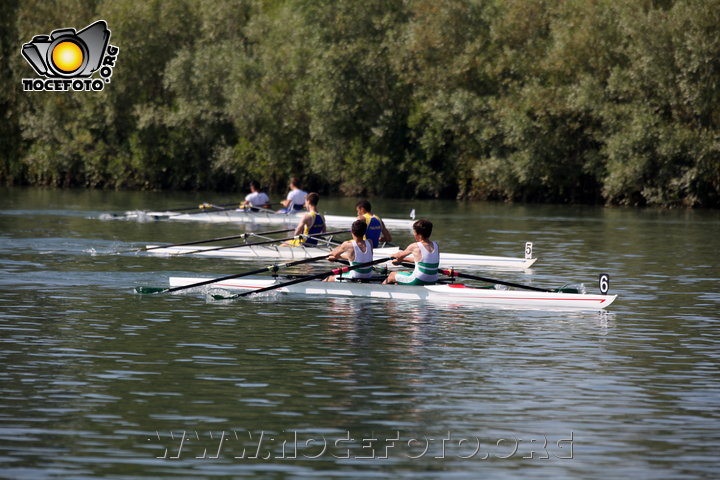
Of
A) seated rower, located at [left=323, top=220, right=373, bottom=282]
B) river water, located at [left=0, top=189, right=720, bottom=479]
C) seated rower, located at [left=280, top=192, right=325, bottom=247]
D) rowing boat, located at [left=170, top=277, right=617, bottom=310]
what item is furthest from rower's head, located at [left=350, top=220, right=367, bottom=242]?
seated rower, located at [left=280, top=192, right=325, bottom=247]

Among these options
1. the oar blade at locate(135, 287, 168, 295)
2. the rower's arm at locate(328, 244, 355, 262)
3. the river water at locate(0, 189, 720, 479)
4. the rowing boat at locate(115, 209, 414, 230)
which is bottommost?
the river water at locate(0, 189, 720, 479)

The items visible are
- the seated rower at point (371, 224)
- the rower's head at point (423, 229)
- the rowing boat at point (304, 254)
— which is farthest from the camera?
the rowing boat at point (304, 254)

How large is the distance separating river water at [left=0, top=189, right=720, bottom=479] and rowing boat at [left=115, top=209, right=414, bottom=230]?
13.2m

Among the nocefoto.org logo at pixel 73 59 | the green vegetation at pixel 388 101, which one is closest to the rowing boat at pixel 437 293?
the green vegetation at pixel 388 101

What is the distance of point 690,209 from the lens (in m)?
50.1

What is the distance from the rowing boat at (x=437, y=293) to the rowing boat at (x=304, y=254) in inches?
217

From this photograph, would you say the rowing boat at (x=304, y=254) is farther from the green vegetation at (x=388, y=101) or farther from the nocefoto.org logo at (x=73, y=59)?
the nocefoto.org logo at (x=73, y=59)

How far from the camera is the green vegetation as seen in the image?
4947cm

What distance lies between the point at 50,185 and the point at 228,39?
1493cm

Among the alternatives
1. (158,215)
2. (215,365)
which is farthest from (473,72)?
(215,365)

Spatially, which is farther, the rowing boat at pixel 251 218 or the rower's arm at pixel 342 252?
the rowing boat at pixel 251 218

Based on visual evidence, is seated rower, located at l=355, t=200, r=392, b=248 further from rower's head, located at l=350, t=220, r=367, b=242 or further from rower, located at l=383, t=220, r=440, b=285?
rower, located at l=383, t=220, r=440, b=285

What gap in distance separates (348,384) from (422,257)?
6.33 metres

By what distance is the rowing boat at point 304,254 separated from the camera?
2383 centimetres
